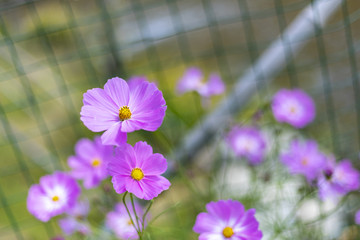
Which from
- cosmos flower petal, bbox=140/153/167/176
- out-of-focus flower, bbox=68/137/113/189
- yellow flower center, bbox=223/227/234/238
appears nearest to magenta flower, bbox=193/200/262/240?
yellow flower center, bbox=223/227/234/238

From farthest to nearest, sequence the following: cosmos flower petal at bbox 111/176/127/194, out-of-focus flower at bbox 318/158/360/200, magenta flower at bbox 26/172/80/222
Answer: out-of-focus flower at bbox 318/158/360/200 → magenta flower at bbox 26/172/80/222 → cosmos flower petal at bbox 111/176/127/194

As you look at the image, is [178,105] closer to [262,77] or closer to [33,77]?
[262,77]

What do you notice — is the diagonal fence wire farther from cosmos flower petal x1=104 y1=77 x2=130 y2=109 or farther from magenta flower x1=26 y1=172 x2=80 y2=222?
cosmos flower petal x1=104 y1=77 x2=130 y2=109

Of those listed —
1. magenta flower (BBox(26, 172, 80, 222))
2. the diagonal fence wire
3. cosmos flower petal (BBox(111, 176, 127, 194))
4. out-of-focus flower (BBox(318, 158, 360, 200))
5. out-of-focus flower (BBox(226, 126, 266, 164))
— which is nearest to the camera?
cosmos flower petal (BBox(111, 176, 127, 194))

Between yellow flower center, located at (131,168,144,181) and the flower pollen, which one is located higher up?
yellow flower center, located at (131,168,144,181)

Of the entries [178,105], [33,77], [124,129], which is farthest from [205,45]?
[124,129]

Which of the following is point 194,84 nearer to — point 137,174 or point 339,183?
point 339,183

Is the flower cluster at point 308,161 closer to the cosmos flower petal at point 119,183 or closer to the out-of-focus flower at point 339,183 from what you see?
the out-of-focus flower at point 339,183

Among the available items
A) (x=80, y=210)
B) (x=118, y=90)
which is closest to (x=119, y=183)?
(x=118, y=90)

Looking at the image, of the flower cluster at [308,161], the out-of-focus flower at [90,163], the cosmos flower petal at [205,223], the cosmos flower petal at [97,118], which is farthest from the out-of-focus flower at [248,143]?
the cosmos flower petal at [97,118]
